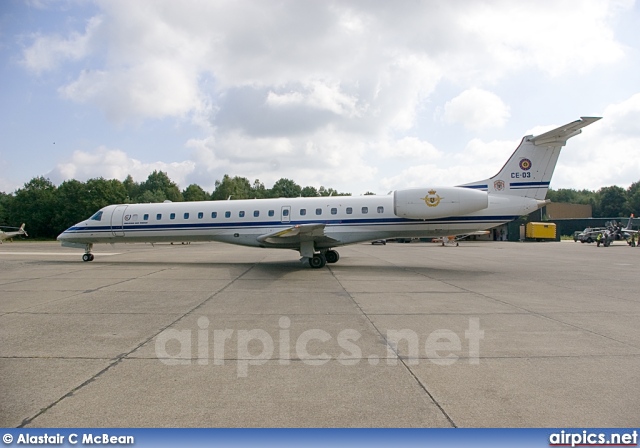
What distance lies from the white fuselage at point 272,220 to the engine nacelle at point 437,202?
410 millimetres

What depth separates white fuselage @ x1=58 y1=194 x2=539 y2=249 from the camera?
16969 mm

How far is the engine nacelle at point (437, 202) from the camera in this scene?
16469mm

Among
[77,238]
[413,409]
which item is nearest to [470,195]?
[413,409]

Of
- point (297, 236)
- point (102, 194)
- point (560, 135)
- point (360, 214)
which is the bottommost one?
point (297, 236)

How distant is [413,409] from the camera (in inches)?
Result: 152

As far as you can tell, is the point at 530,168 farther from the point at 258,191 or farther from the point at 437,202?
the point at 258,191

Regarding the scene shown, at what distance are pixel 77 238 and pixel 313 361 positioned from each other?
20.2m

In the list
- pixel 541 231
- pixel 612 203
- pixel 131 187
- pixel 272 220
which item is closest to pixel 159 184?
pixel 131 187

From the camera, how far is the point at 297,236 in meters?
17.0

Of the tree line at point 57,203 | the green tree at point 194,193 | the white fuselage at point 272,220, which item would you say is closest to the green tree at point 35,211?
the tree line at point 57,203

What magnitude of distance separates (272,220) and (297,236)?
215cm

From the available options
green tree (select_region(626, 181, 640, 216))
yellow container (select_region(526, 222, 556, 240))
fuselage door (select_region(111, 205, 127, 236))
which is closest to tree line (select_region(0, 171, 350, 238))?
yellow container (select_region(526, 222, 556, 240))

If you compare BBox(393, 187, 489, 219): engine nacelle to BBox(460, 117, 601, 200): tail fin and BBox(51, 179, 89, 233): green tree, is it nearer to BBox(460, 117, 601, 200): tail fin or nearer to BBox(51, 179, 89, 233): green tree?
BBox(460, 117, 601, 200): tail fin

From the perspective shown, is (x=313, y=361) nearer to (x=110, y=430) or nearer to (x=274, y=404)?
(x=274, y=404)
